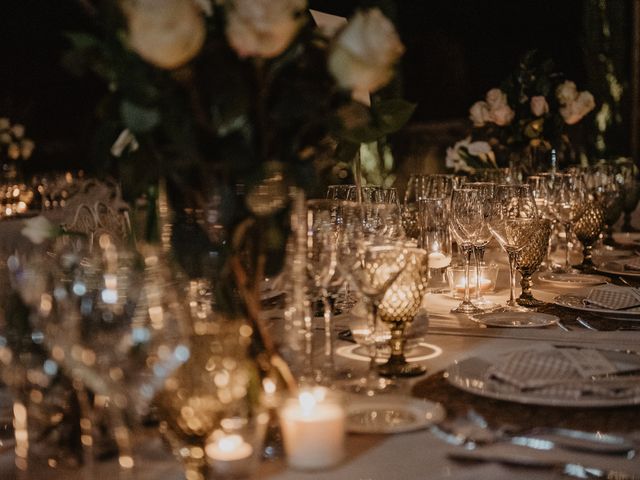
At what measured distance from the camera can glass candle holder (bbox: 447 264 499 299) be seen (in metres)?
2.21

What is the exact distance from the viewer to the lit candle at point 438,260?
2422 millimetres

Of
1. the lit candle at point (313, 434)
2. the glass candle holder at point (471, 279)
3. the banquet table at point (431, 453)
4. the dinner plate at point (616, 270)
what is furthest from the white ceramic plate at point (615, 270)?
the lit candle at point (313, 434)

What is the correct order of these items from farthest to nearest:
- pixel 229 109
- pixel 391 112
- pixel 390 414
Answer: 1. pixel 391 112
2. pixel 390 414
3. pixel 229 109

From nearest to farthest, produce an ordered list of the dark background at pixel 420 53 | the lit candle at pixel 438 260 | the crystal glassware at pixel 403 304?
the crystal glassware at pixel 403 304, the lit candle at pixel 438 260, the dark background at pixel 420 53

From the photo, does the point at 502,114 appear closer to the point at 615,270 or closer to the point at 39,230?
the point at 615,270

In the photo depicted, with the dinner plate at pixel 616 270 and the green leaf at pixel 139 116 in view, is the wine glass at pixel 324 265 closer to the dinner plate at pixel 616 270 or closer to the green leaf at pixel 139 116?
the green leaf at pixel 139 116

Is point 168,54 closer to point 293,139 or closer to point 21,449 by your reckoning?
point 293,139

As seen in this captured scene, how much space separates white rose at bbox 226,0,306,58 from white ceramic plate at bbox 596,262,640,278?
1.86 meters

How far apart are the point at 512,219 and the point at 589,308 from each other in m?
0.28

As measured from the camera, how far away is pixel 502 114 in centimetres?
362

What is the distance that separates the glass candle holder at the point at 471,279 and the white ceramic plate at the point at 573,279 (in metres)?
0.25

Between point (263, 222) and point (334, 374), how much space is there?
375 mm

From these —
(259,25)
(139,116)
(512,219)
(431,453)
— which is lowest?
(431,453)

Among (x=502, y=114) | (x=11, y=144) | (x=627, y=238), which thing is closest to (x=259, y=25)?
(x=502, y=114)
